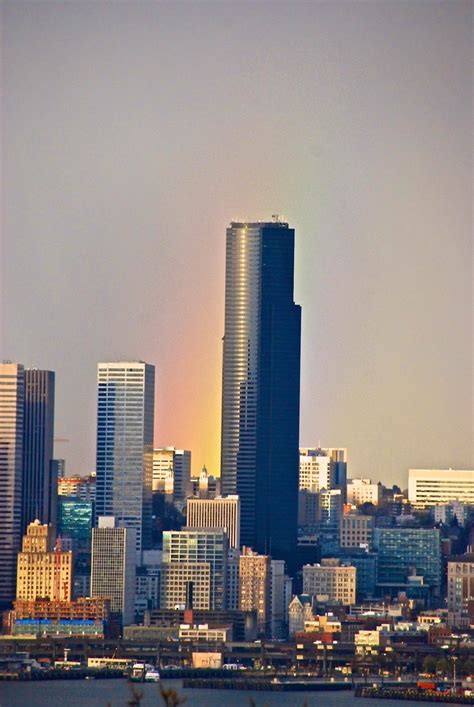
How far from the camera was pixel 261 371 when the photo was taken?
6125cm

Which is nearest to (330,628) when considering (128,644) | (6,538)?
(128,644)

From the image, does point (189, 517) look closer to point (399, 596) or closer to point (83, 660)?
point (399, 596)

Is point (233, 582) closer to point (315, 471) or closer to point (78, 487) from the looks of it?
point (78, 487)

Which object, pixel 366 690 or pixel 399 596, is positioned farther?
pixel 399 596

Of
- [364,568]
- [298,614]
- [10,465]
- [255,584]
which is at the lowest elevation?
[298,614]

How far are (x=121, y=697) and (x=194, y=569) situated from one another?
13.9 meters

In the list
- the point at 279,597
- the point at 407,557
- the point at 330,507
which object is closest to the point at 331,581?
the point at 279,597

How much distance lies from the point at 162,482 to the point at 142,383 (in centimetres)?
367

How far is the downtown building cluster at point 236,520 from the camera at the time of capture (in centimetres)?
5356

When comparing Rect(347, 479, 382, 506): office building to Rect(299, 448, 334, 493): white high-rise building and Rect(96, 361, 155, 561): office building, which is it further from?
Rect(96, 361, 155, 561): office building

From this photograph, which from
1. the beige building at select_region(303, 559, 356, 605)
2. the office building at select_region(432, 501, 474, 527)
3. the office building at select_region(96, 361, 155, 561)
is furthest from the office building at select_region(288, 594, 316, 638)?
the office building at select_region(432, 501, 474, 527)

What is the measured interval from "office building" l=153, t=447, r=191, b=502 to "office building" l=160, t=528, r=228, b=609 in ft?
16.9

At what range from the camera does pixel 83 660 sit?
47.9m

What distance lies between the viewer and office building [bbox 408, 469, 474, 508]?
64.4m
